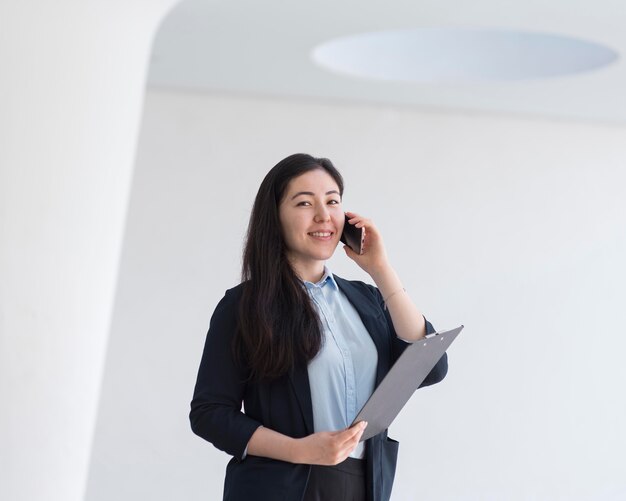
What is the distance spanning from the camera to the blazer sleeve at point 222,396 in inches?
86.7

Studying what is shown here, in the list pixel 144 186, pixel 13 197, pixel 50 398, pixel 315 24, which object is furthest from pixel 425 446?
pixel 13 197

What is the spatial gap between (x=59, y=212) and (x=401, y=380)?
1772mm

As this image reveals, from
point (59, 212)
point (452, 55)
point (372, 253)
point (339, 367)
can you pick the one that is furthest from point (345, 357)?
point (452, 55)

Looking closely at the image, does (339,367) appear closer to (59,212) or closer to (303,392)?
(303,392)

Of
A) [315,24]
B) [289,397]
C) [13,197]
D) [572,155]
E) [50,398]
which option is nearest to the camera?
[289,397]

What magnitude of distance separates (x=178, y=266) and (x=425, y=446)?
6.38 feet

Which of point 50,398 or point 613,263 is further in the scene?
point 613,263

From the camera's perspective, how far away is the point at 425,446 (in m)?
6.50

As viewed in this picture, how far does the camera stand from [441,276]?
6559mm

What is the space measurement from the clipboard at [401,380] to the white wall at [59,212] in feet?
5.07

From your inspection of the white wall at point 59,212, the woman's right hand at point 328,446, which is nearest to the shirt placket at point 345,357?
the woman's right hand at point 328,446

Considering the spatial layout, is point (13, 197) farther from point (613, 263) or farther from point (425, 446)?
point (613, 263)

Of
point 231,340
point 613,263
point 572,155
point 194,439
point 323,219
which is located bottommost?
point 194,439

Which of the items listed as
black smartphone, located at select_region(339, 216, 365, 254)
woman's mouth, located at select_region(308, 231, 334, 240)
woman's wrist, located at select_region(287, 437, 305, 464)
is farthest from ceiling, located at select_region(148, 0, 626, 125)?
woman's wrist, located at select_region(287, 437, 305, 464)
